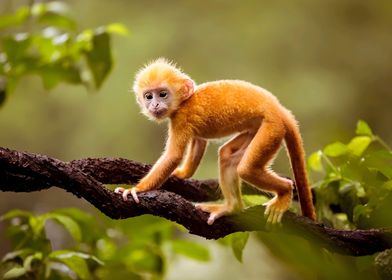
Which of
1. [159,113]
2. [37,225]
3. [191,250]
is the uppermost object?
[159,113]

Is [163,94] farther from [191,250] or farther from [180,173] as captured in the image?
[191,250]

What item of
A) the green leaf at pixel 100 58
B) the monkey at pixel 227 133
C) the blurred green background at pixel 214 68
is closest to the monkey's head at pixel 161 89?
the monkey at pixel 227 133

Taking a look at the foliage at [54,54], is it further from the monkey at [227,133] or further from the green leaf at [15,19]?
the monkey at [227,133]

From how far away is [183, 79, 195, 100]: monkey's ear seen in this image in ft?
7.14

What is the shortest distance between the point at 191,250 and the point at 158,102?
64cm

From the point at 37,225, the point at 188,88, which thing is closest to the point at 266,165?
the point at 188,88

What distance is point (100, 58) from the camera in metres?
2.40

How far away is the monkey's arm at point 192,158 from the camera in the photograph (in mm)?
2230

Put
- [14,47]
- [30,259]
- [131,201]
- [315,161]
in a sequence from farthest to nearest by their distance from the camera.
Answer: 1. [14,47]
2. [315,161]
3. [30,259]
4. [131,201]

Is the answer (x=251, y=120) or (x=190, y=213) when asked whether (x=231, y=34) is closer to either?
(x=251, y=120)

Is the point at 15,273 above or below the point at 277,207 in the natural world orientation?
below

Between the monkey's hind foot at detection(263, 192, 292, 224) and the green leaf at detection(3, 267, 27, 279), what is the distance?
0.70 m

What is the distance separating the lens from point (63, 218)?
6.27 feet

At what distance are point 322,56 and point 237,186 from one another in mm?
4121
